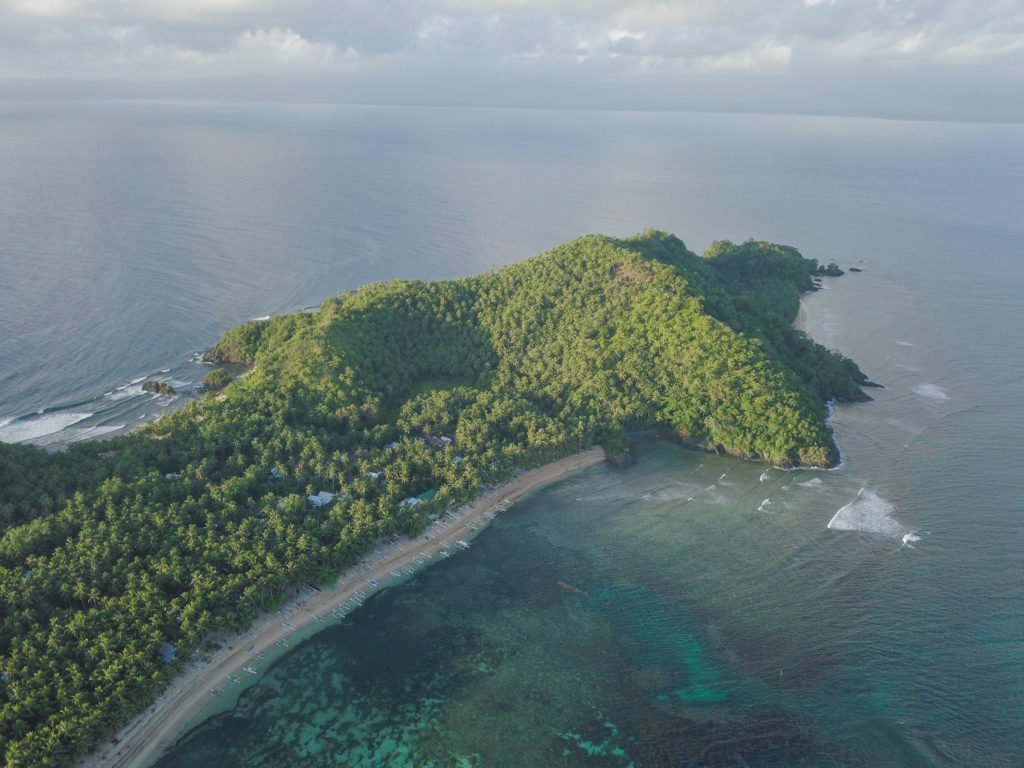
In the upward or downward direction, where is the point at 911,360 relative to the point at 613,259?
downward

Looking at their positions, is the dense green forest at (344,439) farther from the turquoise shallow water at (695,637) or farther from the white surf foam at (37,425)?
the white surf foam at (37,425)

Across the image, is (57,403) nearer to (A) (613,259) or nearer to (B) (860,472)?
(A) (613,259)

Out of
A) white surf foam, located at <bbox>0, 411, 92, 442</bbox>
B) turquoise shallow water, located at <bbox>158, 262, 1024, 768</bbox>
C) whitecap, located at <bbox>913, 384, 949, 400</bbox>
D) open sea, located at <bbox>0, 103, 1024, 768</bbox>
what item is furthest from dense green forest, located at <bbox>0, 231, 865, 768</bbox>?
white surf foam, located at <bbox>0, 411, 92, 442</bbox>

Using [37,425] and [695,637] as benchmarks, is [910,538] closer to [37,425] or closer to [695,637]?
[695,637]

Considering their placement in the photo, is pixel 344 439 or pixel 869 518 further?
pixel 344 439

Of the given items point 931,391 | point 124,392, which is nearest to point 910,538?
point 931,391

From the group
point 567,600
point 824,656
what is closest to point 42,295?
point 567,600

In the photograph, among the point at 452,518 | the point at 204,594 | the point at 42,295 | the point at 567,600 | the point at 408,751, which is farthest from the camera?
the point at 42,295
